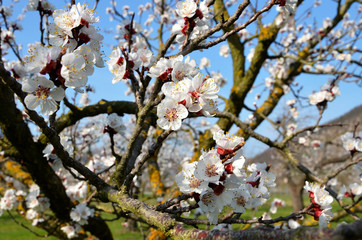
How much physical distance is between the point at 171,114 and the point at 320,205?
3.39 ft

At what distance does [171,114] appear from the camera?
1187 millimetres

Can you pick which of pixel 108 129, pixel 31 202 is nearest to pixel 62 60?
pixel 108 129

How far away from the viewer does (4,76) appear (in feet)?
3.07

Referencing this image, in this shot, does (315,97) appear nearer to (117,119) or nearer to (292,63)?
(292,63)

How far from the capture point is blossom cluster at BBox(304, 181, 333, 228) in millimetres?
1450

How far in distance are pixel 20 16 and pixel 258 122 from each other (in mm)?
9043

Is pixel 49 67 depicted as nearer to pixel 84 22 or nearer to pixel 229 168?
pixel 84 22

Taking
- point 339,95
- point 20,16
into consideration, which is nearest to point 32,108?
point 339,95

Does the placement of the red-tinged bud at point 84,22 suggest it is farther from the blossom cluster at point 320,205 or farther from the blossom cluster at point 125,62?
the blossom cluster at point 320,205

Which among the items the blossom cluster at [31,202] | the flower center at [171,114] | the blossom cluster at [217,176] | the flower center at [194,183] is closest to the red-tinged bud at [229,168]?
the blossom cluster at [217,176]

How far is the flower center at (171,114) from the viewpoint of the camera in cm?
118

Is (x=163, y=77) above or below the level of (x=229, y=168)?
above

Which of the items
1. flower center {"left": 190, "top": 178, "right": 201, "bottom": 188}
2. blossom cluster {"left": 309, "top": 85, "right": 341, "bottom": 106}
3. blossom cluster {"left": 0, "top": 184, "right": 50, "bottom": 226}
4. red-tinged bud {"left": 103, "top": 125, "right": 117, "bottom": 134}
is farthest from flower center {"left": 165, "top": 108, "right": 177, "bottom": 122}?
blossom cluster {"left": 309, "top": 85, "right": 341, "bottom": 106}

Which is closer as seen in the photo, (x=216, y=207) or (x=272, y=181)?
(x=216, y=207)
